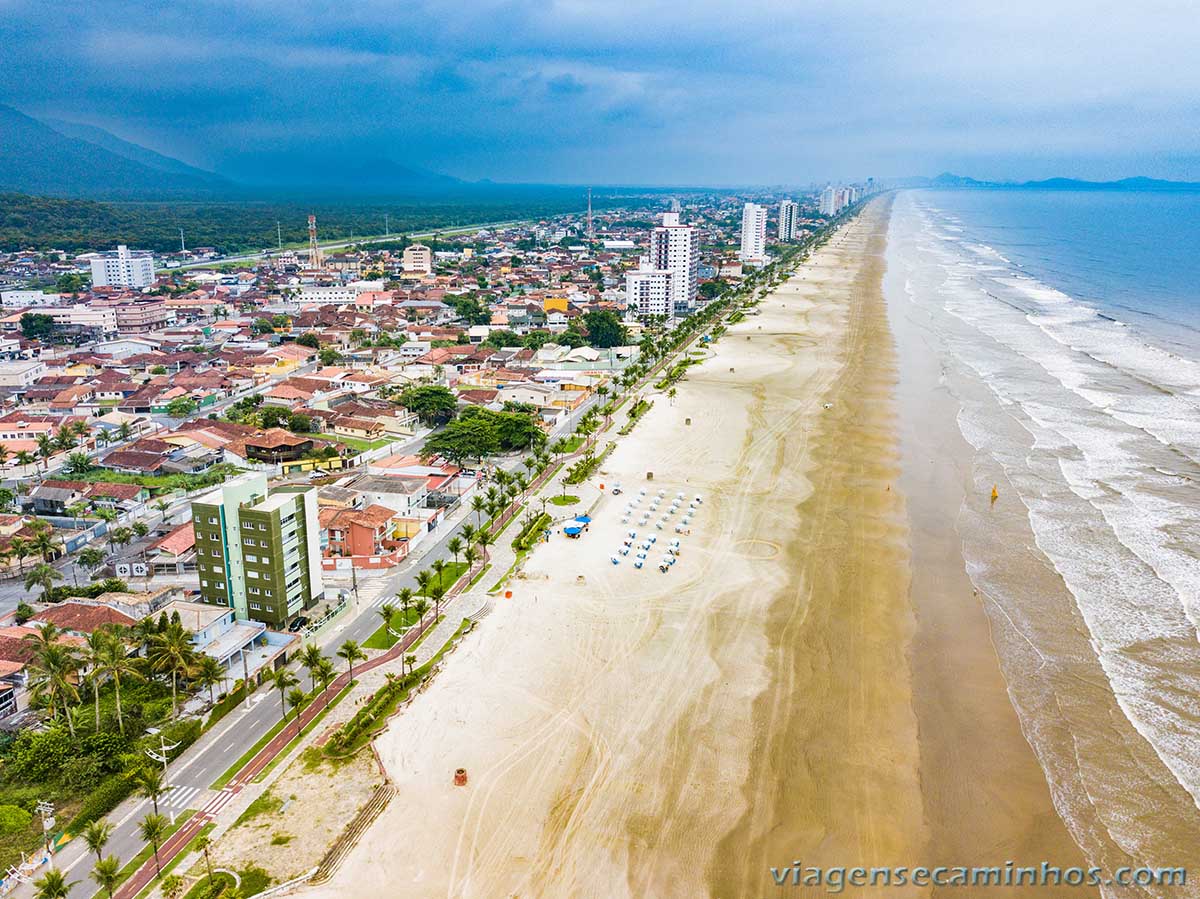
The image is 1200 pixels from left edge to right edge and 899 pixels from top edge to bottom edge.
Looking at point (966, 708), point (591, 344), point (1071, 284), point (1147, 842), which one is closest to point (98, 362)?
point (591, 344)

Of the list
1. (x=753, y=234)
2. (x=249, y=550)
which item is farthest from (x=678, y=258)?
(x=249, y=550)

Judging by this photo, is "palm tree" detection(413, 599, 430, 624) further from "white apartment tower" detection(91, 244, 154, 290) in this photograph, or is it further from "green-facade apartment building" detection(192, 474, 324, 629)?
"white apartment tower" detection(91, 244, 154, 290)

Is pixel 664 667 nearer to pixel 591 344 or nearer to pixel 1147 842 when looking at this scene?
pixel 1147 842

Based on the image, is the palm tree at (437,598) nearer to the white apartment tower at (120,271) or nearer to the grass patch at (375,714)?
the grass patch at (375,714)

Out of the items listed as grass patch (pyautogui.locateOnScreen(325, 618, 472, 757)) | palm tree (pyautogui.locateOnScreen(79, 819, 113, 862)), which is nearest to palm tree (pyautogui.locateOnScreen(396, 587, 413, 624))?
grass patch (pyautogui.locateOnScreen(325, 618, 472, 757))

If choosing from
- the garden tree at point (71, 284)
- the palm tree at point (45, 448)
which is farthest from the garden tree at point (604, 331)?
the garden tree at point (71, 284)

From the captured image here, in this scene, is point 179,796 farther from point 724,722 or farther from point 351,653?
point 724,722
